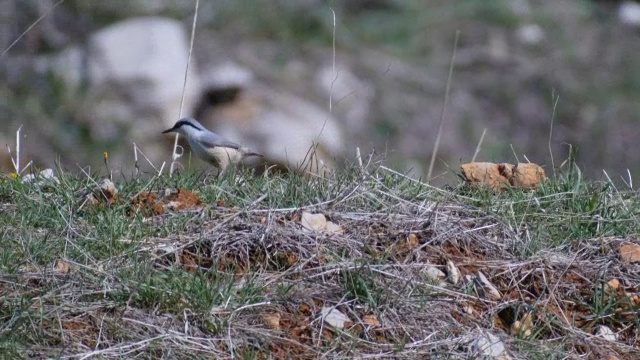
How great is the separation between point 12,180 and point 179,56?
7911mm

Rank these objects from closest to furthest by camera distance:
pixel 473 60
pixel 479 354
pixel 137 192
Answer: pixel 479 354, pixel 137 192, pixel 473 60

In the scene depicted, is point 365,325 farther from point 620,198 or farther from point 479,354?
point 620,198

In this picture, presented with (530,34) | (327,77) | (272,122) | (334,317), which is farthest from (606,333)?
(530,34)

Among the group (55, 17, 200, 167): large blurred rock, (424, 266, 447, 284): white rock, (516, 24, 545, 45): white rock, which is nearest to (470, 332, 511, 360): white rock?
(424, 266, 447, 284): white rock

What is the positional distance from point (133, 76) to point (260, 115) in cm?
153

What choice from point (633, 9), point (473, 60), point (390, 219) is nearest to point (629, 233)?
point (390, 219)

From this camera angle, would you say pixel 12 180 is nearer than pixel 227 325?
No

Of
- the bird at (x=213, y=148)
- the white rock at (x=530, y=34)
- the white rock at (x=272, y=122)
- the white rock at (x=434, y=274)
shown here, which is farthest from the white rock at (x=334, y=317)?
the white rock at (x=530, y=34)

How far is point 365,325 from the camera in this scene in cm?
371

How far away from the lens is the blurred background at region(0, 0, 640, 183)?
39.1 feet

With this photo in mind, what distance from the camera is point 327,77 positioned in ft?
43.2

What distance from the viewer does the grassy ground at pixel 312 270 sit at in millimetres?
3598

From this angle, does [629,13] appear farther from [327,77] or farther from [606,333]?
[606,333]

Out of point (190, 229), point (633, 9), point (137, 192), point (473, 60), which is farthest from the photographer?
point (633, 9)
